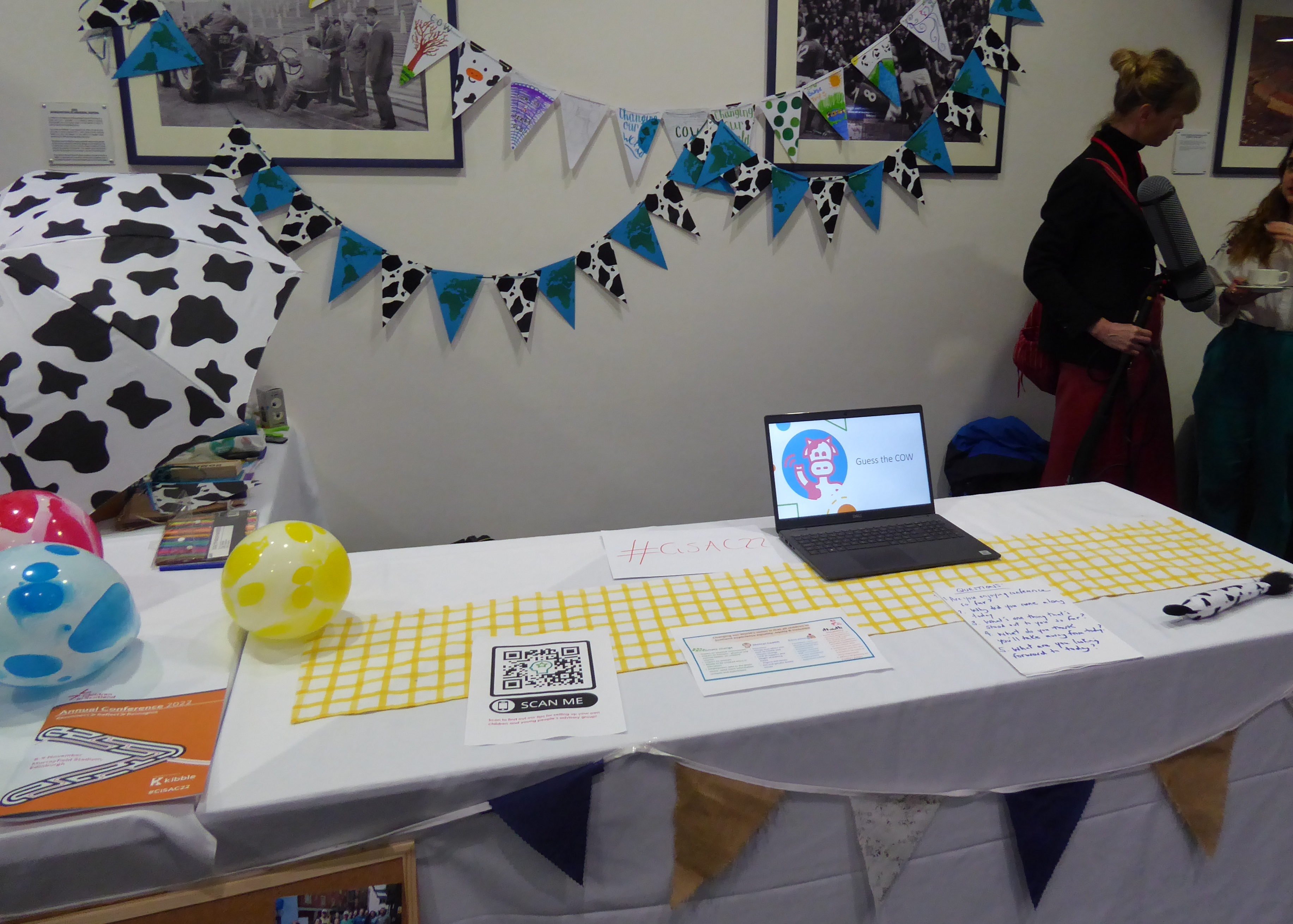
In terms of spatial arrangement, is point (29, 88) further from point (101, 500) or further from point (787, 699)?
point (787, 699)

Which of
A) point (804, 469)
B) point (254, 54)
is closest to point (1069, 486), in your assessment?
point (804, 469)

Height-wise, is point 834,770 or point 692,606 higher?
point 692,606

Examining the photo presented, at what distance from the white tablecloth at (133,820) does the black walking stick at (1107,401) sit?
1.99 m

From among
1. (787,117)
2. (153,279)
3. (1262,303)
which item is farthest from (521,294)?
(1262,303)

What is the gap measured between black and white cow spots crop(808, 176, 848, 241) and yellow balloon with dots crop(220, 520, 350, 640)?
1.90 meters

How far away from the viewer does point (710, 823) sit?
3.05ft

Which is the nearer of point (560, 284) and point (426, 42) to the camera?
point (426, 42)

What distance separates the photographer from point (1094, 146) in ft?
7.20

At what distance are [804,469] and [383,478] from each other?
4.70 feet

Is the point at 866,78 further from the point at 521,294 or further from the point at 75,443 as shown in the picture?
the point at 75,443

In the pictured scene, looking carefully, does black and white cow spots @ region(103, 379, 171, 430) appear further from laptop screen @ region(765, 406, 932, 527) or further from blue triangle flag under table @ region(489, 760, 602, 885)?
laptop screen @ region(765, 406, 932, 527)

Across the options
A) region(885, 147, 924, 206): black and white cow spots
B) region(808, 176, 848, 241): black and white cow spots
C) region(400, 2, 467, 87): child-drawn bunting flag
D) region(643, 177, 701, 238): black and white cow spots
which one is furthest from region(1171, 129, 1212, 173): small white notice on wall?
region(400, 2, 467, 87): child-drawn bunting flag

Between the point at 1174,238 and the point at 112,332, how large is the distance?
84.0 inches

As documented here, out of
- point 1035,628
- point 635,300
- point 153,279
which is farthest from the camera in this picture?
point 635,300
